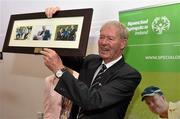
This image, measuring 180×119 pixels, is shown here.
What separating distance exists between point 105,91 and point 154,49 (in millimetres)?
417

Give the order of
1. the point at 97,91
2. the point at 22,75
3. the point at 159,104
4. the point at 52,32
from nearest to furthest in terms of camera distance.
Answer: the point at 97,91 < the point at 159,104 < the point at 52,32 < the point at 22,75

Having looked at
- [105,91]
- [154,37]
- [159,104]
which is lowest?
[159,104]

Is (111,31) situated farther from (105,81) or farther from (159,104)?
(159,104)

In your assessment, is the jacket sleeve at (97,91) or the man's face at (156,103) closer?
the jacket sleeve at (97,91)

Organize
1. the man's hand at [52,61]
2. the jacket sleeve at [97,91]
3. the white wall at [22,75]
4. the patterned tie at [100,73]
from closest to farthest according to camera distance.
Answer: the jacket sleeve at [97,91], the man's hand at [52,61], the patterned tie at [100,73], the white wall at [22,75]

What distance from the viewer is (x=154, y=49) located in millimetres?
1902

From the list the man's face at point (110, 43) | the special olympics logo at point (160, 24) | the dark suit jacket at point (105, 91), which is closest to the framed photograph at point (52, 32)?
the man's face at point (110, 43)

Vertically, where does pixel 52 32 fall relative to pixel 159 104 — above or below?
above

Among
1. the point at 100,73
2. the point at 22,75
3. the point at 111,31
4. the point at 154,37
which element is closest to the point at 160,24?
the point at 154,37

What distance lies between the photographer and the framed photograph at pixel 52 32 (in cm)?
197

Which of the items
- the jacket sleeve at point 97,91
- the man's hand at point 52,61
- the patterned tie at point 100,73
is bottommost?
the jacket sleeve at point 97,91

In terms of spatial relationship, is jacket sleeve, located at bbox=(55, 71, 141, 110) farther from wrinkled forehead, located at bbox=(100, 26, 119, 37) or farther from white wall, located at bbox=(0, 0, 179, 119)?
white wall, located at bbox=(0, 0, 179, 119)

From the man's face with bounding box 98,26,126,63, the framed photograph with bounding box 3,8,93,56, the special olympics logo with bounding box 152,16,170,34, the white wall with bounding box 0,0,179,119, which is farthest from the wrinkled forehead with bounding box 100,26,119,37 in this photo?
the white wall with bounding box 0,0,179,119

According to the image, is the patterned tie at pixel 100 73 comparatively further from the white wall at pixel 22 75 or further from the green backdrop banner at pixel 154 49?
the white wall at pixel 22 75
